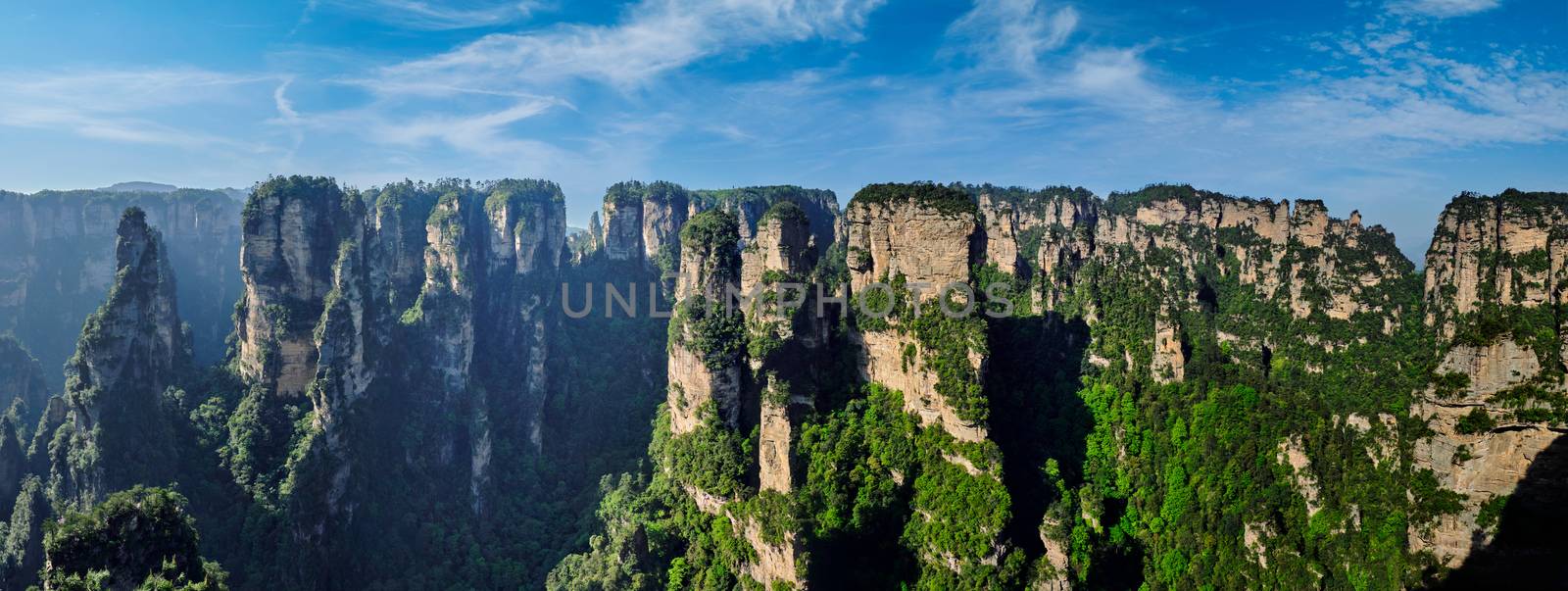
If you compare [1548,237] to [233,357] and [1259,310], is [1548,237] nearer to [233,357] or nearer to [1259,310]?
[1259,310]

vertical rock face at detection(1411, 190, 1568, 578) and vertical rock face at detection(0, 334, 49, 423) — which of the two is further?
vertical rock face at detection(0, 334, 49, 423)

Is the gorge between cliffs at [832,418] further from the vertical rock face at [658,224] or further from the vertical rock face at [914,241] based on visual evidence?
the vertical rock face at [658,224]

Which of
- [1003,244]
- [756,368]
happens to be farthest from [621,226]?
[756,368]

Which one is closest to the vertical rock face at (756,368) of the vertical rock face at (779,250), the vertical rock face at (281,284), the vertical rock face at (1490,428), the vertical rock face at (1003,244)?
the vertical rock face at (779,250)

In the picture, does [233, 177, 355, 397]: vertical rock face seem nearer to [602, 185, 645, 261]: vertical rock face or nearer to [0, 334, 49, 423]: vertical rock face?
[602, 185, 645, 261]: vertical rock face

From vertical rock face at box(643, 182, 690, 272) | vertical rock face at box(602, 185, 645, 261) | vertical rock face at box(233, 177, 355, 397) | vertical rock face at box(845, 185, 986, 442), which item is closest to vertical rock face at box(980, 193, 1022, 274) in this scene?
vertical rock face at box(845, 185, 986, 442)

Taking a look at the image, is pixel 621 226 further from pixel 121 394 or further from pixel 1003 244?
pixel 121 394
